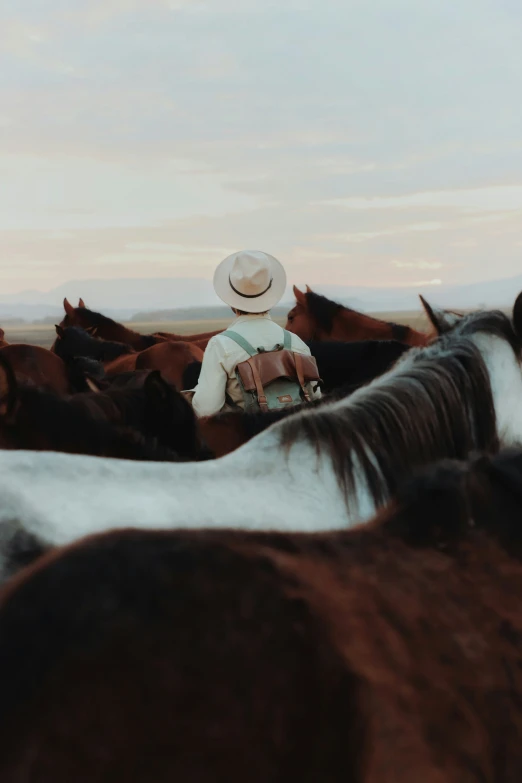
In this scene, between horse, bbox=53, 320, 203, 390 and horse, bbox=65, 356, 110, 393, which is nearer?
horse, bbox=65, 356, 110, 393

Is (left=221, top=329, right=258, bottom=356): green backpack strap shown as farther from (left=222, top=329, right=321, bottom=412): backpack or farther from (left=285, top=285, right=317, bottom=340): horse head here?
(left=285, top=285, right=317, bottom=340): horse head

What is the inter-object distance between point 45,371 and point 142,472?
526cm

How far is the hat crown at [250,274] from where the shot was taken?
4.23 m

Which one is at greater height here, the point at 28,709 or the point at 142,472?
the point at 142,472

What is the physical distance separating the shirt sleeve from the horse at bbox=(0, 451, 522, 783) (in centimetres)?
273

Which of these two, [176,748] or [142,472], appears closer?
[176,748]

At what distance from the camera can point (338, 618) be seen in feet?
3.31

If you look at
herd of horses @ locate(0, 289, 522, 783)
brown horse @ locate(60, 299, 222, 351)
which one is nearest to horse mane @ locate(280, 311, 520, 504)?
herd of horses @ locate(0, 289, 522, 783)

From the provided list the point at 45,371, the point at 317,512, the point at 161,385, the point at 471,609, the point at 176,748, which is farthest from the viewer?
the point at 45,371

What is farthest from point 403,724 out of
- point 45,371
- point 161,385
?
point 45,371

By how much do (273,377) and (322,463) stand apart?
1.77 meters

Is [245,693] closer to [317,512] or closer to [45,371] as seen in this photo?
[317,512]

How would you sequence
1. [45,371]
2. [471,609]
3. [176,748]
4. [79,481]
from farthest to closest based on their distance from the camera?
[45,371], [79,481], [471,609], [176,748]

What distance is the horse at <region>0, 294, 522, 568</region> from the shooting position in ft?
5.41
